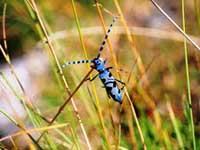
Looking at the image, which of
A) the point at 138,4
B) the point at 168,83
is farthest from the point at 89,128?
the point at 138,4

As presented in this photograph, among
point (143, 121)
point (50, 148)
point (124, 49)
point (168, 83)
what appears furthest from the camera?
point (124, 49)

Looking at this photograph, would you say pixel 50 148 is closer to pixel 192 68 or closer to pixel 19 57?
pixel 192 68

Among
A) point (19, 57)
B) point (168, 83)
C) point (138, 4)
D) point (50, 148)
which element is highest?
point (138, 4)

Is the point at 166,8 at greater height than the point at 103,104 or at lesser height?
greater

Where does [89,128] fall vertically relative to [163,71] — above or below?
below

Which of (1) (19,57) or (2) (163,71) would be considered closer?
(2) (163,71)

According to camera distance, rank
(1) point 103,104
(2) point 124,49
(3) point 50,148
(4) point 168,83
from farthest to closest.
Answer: (2) point 124,49, (4) point 168,83, (1) point 103,104, (3) point 50,148

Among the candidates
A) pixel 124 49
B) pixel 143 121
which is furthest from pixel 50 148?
pixel 124 49

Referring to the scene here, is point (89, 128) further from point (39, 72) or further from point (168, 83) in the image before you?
point (39, 72)

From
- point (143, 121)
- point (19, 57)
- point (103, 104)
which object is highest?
point (19, 57)
